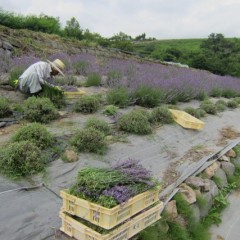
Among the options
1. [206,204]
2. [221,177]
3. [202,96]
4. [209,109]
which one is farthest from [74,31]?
[206,204]

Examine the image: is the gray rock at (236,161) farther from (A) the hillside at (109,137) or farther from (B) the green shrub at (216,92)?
(B) the green shrub at (216,92)

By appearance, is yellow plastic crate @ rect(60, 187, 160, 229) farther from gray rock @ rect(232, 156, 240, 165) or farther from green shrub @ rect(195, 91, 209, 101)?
green shrub @ rect(195, 91, 209, 101)

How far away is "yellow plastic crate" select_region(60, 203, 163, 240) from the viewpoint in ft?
8.72

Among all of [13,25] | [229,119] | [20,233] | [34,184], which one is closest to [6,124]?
[34,184]

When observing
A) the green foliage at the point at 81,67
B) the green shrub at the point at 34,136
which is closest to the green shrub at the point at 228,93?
the green foliage at the point at 81,67

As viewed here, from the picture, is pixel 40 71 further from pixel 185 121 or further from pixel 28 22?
pixel 28 22

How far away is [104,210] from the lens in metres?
2.59

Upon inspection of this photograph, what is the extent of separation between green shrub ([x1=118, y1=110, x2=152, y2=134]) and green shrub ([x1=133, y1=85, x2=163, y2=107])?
1761 mm

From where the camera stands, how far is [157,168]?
4516 millimetres

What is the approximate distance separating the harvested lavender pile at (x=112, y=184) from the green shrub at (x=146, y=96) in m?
4.13

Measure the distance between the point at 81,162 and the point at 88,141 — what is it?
352 millimetres

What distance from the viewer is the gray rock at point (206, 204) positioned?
4.29 meters

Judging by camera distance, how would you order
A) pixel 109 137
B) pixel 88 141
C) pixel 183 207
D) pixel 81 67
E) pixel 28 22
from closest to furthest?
pixel 183 207 → pixel 88 141 → pixel 109 137 → pixel 81 67 → pixel 28 22

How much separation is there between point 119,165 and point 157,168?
1.48m
